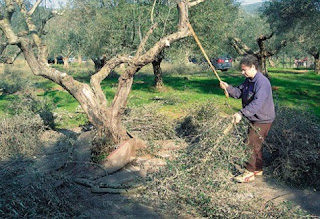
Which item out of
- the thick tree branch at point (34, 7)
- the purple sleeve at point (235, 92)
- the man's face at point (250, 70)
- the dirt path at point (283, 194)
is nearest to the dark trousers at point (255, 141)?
the dirt path at point (283, 194)

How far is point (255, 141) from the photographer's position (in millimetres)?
5566

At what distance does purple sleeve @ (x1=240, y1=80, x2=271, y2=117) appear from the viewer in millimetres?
5293

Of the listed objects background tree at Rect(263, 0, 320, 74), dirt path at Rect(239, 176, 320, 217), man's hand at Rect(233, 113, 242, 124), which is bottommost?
dirt path at Rect(239, 176, 320, 217)

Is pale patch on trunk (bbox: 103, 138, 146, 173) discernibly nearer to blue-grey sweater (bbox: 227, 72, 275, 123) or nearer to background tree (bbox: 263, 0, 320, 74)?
blue-grey sweater (bbox: 227, 72, 275, 123)

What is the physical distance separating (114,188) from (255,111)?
7.92ft

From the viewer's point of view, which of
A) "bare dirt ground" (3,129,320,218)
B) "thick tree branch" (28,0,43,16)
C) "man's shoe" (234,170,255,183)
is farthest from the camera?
"thick tree branch" (28,0,43,16)

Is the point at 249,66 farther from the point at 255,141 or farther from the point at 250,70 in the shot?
the point at 255,141

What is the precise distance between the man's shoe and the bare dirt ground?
84 millimetres

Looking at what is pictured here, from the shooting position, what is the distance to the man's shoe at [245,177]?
18.0ft

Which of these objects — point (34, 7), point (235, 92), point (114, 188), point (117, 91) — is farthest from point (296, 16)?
point (114, 188)

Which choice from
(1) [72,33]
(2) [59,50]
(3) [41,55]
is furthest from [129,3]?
(2) [59,50]

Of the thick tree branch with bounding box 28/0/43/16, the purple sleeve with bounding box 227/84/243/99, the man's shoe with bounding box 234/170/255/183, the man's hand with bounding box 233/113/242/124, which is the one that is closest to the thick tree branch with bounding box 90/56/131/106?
the purple sleeve with bounding box 227/84/243/99

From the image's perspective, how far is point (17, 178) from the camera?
13.8 ft

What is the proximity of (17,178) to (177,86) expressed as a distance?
15205mm
